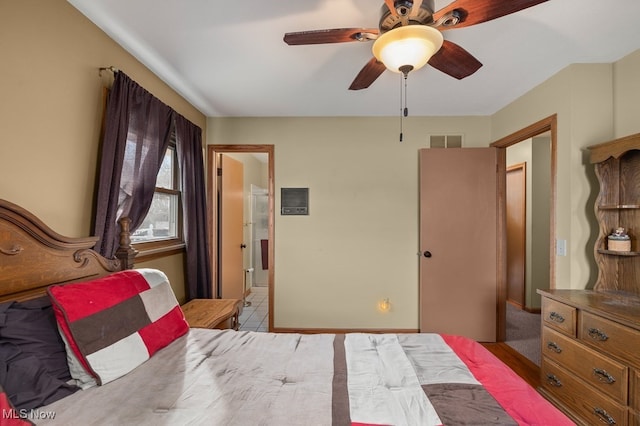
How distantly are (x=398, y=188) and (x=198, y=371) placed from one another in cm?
266

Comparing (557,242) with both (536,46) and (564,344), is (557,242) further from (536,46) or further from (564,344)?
(536,46)

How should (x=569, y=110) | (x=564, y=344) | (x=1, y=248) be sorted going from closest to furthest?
(x=1, y=248)
(x=564, y=344)
(x=569, y=110)

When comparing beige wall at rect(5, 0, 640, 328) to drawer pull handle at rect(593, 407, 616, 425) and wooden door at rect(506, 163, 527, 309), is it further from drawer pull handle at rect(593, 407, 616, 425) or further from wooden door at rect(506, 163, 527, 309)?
wooden door at rect(506, 163, 527, 309)

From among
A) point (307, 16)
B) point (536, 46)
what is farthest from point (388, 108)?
point (307, 16)

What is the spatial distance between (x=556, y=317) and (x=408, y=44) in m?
2.03

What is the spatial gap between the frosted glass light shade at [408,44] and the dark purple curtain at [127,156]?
1.58m

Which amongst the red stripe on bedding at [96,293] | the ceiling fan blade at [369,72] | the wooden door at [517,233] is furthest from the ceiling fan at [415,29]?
the wooden door at [517,233]

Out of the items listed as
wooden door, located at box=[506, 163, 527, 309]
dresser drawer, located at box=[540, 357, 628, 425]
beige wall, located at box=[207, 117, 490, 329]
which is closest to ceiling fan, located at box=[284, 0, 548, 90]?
beige wall, located at box=[207, 117, 490, 329]

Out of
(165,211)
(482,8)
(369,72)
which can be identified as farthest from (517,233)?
(165,211)

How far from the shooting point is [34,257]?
1.22 meters

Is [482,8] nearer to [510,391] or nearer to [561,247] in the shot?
[510,391]

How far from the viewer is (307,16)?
5.33 feet

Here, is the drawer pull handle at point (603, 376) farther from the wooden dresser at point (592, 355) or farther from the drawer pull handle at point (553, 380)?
the drawer pull handle at point (553, 380)

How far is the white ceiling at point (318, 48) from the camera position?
159 cm
